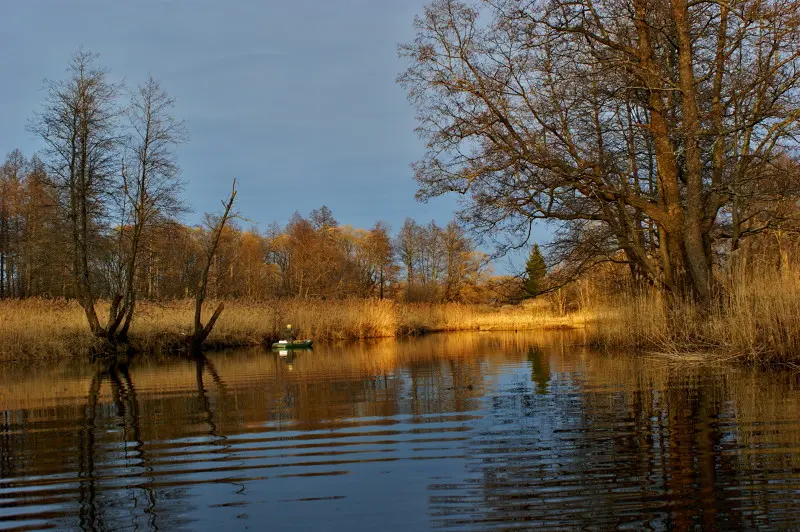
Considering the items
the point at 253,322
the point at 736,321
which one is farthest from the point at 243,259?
the point at 736,321

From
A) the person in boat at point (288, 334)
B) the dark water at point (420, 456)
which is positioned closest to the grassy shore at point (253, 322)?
the person in boat at point (288, 334)

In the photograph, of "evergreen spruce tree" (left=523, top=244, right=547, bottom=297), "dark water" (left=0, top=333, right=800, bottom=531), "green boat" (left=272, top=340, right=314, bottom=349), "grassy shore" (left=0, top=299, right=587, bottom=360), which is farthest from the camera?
"green boat" (left=272, top=340, right=314, bottom=349)

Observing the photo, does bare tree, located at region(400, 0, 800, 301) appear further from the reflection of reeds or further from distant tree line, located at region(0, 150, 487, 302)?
distant tree line, located at region(0, 150, 487, 302)

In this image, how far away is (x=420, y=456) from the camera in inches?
177

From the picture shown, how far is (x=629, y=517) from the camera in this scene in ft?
9.66

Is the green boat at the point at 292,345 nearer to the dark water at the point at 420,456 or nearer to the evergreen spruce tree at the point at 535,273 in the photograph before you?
the evergreen spruce tree at the point at 535,273

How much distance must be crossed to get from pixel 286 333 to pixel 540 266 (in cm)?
1170

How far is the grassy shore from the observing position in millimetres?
19359

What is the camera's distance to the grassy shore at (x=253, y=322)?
19359 millimetres

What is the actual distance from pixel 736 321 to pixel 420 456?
711 centimetres

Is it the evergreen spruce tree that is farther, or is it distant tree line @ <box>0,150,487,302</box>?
distant tree line @ <box>0,150,487,302</box>

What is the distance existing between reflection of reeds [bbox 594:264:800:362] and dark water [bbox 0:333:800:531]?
25.8 inches

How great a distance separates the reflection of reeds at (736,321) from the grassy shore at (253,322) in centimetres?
886

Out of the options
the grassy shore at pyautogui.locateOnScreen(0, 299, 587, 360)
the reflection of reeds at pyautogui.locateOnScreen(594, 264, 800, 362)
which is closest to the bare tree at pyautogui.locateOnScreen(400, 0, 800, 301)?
the reflection of reeds at pyautogui.locateOnScreen(594, 264, 800, 362)
